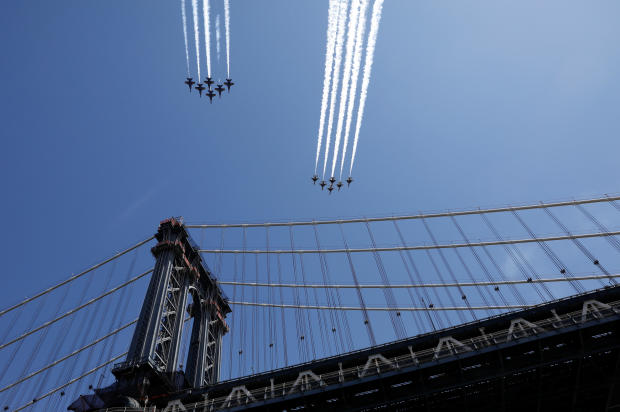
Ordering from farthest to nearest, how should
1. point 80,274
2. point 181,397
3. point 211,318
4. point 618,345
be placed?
point 80,274, point 211,318, point 181,397, point 618,345

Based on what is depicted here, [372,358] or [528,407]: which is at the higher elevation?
[372,358]

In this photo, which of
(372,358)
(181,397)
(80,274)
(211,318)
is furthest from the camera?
(80,274)

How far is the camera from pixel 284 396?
86.0ft

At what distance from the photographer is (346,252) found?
4875cm

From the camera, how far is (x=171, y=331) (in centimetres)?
3628

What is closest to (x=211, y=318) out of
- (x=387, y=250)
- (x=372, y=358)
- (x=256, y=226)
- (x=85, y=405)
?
(x=256, y=226)

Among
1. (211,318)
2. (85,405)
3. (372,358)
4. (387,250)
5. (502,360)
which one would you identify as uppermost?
(387,250)

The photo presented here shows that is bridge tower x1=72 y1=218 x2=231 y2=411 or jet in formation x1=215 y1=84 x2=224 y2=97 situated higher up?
jet in formation x1=215 y1=84 x2=224 y2=97

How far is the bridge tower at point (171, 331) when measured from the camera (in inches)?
1220

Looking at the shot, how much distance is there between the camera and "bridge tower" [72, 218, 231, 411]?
31.0 meters

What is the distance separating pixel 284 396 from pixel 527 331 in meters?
14.5

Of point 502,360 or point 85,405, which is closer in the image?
point 502,360

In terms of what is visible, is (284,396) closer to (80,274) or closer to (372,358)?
(372,358)

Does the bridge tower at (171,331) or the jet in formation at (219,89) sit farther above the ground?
the jet in formation at (219,89)
